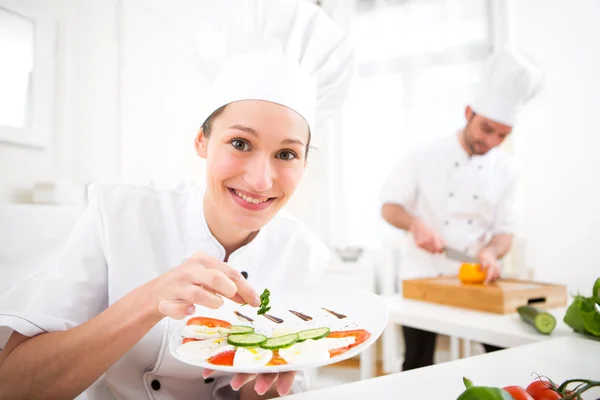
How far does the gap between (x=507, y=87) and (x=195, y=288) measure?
7.72 ft

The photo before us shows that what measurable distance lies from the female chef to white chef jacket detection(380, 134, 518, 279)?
1.52 metres

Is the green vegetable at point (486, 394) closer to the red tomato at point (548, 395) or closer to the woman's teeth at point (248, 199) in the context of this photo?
the red tomato at point (548, 395)

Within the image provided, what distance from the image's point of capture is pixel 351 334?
2.66ft

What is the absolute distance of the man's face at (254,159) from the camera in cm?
97

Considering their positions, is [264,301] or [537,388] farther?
[264,301]

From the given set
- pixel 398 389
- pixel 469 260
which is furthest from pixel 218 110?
pixel 469 260

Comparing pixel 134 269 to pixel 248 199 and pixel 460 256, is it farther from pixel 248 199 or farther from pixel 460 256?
pixel 460 256

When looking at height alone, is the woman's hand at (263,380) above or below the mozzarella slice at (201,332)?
below

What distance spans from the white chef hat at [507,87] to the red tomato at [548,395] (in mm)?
2074

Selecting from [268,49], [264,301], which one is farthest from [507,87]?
[264,301]

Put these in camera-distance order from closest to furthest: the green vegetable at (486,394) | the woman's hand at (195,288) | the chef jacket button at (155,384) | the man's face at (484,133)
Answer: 1. the green vegetable at (486,394)
2. the woman's hand at (195,288)
3. the chef jacket button at (155,384)
4. the man's face at (484,133)

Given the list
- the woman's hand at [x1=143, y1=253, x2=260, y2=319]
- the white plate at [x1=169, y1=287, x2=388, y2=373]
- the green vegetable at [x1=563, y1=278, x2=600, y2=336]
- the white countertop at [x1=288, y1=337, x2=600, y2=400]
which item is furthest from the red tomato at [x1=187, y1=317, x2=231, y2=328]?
the green vegetable at [x1=563, y1=278, x2=600, y2=336]

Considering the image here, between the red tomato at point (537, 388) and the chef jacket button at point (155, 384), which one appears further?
the chef jacket button at point (155, 384)

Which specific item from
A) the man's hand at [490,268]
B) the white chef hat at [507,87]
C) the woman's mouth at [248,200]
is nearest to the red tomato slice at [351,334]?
the woman's mouth at [248,200]
